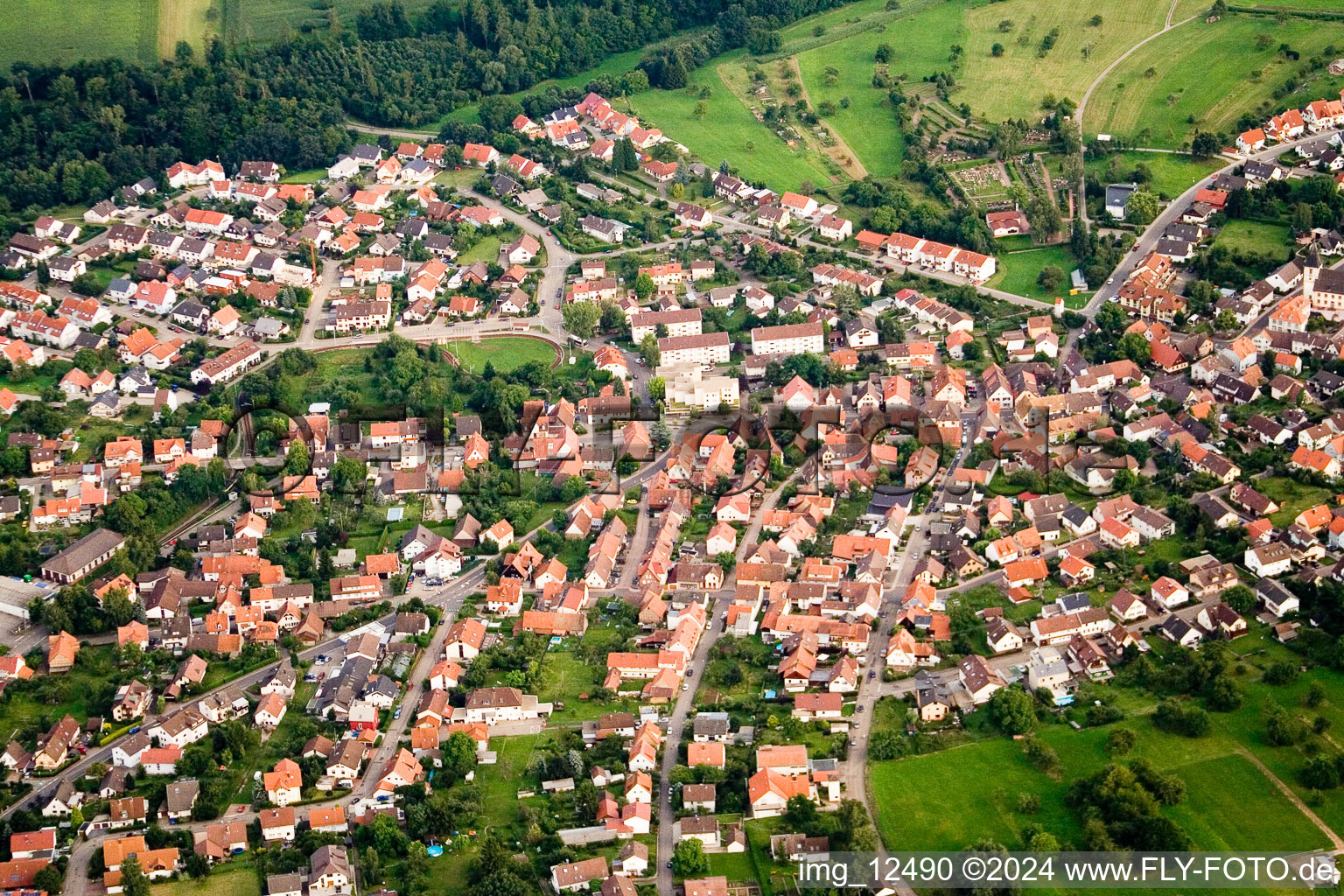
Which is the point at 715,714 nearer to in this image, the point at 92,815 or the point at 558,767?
the point at 558,767

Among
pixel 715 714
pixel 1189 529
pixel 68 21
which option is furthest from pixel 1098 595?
pixel 68 21

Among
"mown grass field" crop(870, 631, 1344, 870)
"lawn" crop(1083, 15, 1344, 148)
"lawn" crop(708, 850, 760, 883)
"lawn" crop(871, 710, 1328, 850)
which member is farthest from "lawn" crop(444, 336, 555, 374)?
"lawn" crop(1083, 15, 1344, 148)

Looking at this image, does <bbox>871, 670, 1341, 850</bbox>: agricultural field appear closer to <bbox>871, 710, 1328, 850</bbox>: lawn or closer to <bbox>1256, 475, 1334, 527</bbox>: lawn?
<bbox>871, 710, 1328, 850</bbox>: lawn

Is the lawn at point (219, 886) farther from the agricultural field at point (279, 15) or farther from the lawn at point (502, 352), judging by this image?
the agricultural field at point (279, 15)

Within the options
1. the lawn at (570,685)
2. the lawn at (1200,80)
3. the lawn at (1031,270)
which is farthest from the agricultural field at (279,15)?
the lawn at (570,685)

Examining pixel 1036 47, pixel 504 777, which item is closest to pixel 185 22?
pixel 1036 47

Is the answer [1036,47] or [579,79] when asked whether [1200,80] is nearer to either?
[1036,47]
